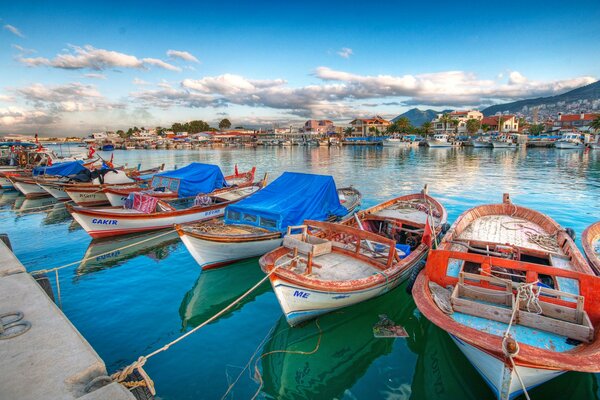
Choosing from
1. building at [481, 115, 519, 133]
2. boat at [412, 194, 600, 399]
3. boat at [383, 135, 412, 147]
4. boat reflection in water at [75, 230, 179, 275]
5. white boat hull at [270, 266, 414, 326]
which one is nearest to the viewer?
boat at [412, 194, 600, 399]

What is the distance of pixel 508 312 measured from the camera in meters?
5.94

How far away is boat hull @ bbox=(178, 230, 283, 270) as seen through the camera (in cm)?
1099

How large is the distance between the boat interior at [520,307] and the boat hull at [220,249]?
6476 mm

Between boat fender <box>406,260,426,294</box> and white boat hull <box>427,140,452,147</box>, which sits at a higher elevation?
white boat hull <box>427,140,452,147</box>

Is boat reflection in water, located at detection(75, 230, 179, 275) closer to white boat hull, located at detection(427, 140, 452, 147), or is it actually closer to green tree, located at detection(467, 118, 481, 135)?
white boat hull, located at detection(427, 140, 452, 147)

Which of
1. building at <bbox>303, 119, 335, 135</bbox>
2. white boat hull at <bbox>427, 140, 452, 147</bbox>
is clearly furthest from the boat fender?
building at <bbox>303, 119, 335, 135</bbox>

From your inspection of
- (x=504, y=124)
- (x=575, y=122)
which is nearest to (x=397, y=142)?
(x=504, y=124)

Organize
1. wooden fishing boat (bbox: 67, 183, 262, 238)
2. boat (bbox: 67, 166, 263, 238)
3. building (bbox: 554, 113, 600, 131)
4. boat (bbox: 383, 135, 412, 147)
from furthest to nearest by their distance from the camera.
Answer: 1. building (bbox: 554, 113, 600, 131)
2. boat (bbox: 383, 135, 412, 147)
3. boat (bbox: 67, 166, 263, 238)
4. wooden fishing boat (bbox: 67, 183, 262, 238)

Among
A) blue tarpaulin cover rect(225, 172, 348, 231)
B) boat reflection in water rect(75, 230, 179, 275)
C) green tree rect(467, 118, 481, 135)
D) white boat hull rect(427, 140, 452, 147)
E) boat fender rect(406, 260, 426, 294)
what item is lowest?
boat reflection in water rect(75, 230, 179, 275)

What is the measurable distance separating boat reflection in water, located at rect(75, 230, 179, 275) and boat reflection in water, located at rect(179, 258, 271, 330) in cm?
311

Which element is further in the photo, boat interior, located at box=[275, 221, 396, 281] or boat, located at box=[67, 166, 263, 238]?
boat, located at box=[67, 166, 263, 238]

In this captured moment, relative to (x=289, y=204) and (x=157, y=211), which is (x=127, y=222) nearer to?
(x=157, y=211)

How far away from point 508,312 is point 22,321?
961 centimetres

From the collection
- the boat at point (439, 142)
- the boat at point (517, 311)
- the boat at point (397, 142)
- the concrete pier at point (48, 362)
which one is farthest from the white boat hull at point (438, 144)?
the concrete pier at point (48, 362)
